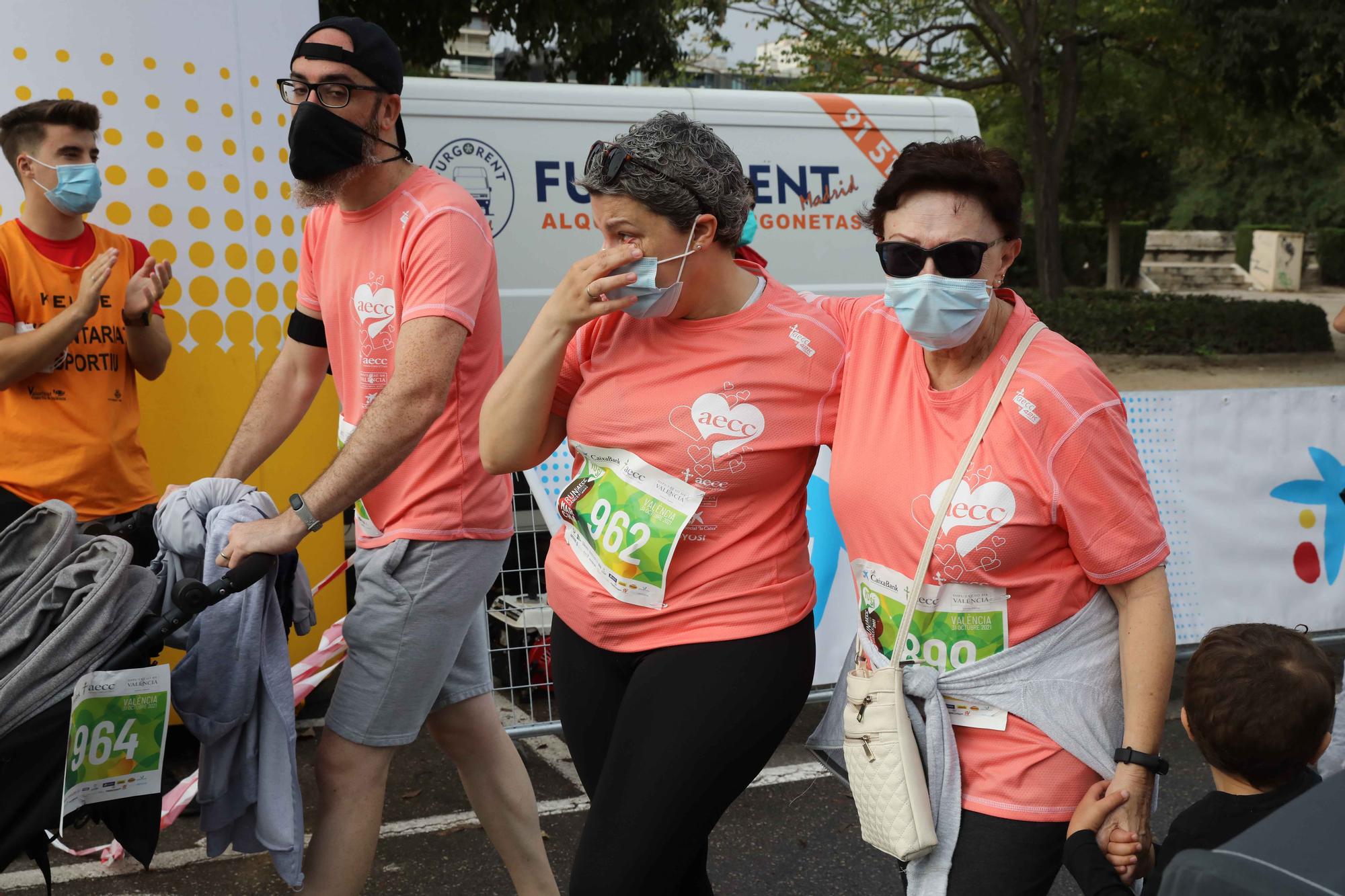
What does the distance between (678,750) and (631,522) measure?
0.44 m

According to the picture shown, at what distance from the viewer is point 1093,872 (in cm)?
211

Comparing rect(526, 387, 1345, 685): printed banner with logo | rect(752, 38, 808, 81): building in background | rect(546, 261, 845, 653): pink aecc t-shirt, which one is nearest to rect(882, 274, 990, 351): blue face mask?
rect(546, 261, 845, 653): pink aecc t-shirt

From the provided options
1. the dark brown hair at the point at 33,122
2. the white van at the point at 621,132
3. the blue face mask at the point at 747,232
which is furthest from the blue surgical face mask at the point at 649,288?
the white van at the point at 621,132

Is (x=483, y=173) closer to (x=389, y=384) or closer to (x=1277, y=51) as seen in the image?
(x=389, y=384)

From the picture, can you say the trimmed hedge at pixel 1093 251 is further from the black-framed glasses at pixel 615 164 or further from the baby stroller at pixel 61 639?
the baby stroller at pixel 61 639

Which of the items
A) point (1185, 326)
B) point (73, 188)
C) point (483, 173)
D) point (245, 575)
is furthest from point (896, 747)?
point (1185, 326)

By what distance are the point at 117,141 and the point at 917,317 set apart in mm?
3535

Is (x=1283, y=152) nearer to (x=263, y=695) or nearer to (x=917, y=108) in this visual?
(x=917, y=108)

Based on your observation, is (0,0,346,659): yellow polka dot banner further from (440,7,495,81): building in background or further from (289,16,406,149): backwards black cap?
(440,7,495,81): building in background

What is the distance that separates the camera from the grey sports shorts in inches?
122

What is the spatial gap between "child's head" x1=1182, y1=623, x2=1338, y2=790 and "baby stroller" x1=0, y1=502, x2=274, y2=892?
1845mm

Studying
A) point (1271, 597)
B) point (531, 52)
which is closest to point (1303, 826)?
point (1271, 597)

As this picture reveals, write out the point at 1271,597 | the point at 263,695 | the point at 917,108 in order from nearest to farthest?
1. the point at 263,695
2. the point at 1271,597
3. the point at 917,108

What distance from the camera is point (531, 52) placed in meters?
13.6
